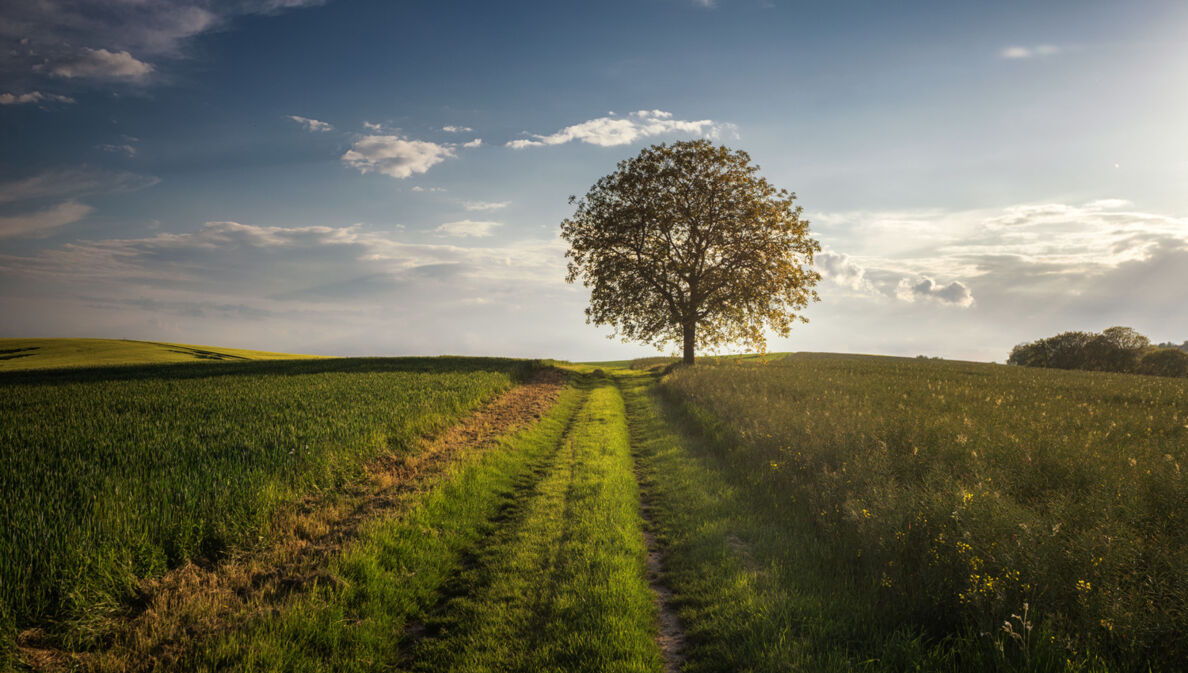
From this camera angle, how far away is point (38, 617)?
480 cm

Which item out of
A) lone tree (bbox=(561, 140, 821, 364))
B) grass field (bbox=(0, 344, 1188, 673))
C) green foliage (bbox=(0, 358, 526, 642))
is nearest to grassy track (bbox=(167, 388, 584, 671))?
grass field (bbox=(0, 344, 1188, 673))

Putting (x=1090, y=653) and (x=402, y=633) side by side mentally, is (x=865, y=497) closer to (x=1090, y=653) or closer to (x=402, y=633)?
(x=1090, y=653)

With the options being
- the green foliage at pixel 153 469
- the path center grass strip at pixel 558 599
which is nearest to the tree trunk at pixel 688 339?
the green foliage at pixel 153 469

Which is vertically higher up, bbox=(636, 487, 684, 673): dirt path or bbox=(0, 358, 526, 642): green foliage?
bbox=(0, 358, 526, 642): green foliage

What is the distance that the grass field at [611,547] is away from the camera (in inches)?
181

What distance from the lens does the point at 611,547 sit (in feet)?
23.0

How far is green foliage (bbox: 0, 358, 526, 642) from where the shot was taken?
515 centimetres

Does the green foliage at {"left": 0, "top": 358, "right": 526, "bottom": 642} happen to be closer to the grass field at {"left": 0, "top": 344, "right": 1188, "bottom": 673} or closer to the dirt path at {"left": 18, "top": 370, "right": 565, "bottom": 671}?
the grass field at {"left": 0, "top": 344, "right": 1188, "bottom": 673}

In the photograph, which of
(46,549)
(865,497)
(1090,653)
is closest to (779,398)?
(865,497)

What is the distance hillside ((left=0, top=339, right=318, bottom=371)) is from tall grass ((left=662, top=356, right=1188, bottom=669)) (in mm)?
49966

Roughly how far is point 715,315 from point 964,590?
1209 inches

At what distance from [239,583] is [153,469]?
3559 millimetres

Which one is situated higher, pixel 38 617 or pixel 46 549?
pixel 46 549

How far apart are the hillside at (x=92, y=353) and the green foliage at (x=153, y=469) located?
3414cm
